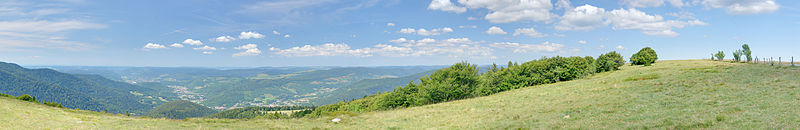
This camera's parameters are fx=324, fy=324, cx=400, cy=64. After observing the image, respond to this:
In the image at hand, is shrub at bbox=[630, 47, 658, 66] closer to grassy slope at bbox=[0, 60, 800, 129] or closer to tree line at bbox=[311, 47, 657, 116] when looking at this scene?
tree line at bbox=[311, 47, 657, 116]

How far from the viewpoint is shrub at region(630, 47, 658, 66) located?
128 meters

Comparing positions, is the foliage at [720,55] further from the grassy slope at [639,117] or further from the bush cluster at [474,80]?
the grassy slope at [639,117]

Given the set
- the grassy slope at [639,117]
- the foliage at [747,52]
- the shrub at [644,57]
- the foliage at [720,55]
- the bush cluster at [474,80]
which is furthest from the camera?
the foliage at [720,55]

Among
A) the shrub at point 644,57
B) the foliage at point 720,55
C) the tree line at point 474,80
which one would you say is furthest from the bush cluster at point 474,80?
the foliage at point 720,55

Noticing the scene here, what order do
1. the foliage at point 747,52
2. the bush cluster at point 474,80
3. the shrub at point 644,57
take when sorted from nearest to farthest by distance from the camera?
1. the bush cluster at point 474,80
2. the foliage at point 747,52
3. the shrub at point 644,57

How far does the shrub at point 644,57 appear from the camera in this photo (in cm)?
12788

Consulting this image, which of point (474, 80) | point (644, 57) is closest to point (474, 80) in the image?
point (474, 80)

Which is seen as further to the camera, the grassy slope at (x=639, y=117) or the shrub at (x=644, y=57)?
the shrub at (x=644, y=57)

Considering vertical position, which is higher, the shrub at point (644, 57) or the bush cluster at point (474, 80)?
the shrub at point (644, 57)

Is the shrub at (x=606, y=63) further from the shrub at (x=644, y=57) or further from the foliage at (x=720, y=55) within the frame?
the foliage at (x=720, y=55)

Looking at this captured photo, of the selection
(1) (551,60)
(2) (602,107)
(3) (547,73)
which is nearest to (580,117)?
(2) (602,107)

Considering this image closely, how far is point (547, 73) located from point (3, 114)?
99148 mm

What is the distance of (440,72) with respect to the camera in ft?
275

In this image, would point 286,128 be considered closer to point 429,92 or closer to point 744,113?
point 744,113
